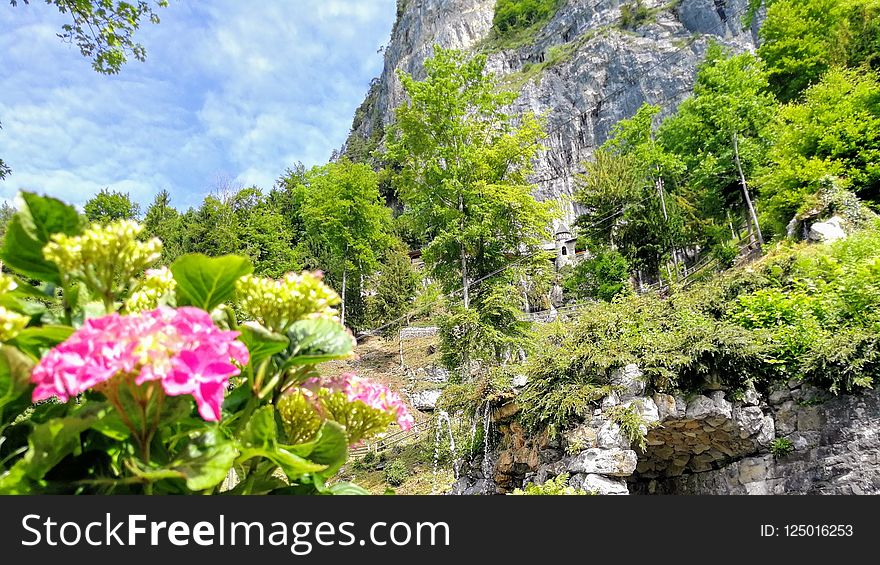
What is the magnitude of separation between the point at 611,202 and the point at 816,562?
52.6 feet

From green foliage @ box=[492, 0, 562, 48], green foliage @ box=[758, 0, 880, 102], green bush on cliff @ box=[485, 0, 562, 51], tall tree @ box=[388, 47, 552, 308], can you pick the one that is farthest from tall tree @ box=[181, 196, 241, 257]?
green foliage @ box=[492, 0, 562, 48]

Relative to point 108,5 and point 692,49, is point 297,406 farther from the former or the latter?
point 692,49

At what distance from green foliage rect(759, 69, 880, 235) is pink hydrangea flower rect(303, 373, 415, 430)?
12.0 metres

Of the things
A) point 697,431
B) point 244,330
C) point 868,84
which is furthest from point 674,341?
point 868,84

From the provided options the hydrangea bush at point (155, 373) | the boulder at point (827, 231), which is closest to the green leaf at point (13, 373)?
the hydrangea bush at point (155, 373)

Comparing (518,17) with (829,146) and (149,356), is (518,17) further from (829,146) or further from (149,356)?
(149,356)

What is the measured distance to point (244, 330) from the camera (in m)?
0.66

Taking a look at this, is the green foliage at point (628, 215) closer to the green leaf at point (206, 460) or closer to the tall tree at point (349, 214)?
the tall tree at point (349, 214)

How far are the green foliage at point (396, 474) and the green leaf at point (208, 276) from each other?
9.90 metres

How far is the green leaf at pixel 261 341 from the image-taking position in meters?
0.62

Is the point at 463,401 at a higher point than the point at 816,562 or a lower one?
higher

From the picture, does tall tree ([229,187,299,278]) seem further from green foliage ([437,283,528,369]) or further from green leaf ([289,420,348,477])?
green leaf ([289,420,348,477])

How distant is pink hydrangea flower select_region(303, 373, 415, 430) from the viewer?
79cm

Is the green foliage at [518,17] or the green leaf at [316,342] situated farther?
the green foliage at [518,17]
